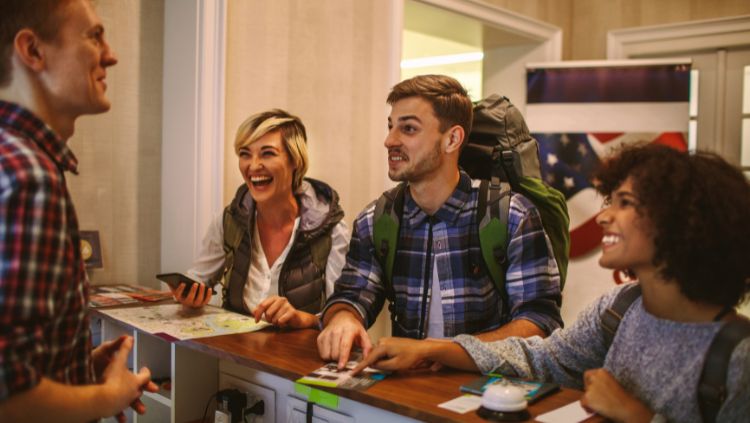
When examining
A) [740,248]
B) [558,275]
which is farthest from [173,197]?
[740,248]

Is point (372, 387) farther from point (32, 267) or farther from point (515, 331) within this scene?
point (32, 267)

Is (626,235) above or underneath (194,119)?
underneath

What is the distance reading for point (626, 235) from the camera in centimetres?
167

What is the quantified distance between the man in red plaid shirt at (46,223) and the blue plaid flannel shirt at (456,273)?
1.16m

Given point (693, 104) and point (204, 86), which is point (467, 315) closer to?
→ point (204, 86)

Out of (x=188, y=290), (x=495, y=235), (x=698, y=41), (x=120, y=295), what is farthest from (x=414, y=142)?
(x=698, y=41)

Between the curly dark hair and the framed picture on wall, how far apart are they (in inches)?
111

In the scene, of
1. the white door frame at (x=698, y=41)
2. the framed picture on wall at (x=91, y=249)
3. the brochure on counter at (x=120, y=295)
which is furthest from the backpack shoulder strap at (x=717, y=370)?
the white door frame at (x=698, y=41)

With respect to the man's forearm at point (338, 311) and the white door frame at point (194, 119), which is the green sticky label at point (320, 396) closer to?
the man's forearm at point (338, 311)

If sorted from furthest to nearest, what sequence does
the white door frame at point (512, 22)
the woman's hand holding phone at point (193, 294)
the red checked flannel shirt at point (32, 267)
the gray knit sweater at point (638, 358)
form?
the white door frame at point (512, 22), the woman's hand holding phone at point (193, 294), the gray knit sweater at point (638, 358), the red checked flannel shirt at point (32, 267)

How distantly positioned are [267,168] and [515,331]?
1348mm

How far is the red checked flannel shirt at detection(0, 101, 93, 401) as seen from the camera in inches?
42.2

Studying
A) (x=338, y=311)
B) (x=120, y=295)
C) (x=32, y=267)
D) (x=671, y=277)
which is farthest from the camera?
(x=120, y=295)

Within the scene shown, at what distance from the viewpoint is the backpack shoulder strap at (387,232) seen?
8.24ft
